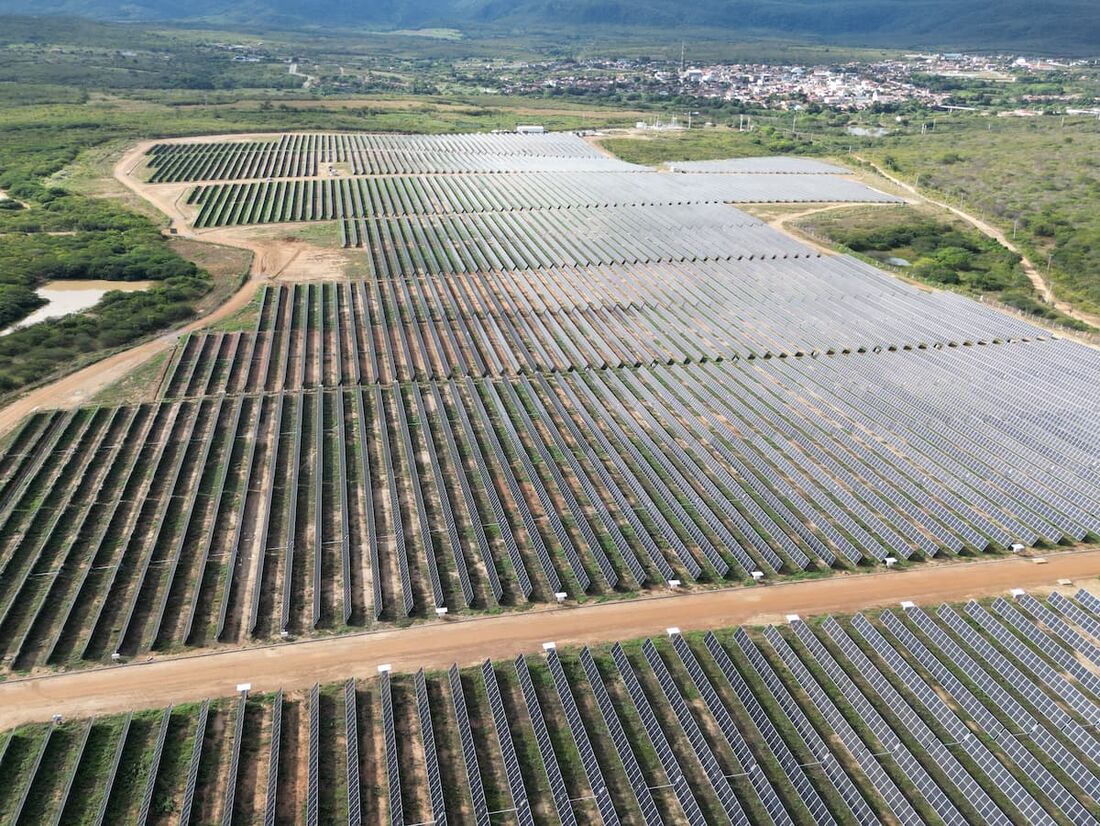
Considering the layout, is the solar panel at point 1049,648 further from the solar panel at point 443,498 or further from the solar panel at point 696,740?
the solar panel at point 443,498

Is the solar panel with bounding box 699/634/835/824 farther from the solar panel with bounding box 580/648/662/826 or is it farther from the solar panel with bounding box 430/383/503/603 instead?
the solar panel with bounding box 430/383/503/603

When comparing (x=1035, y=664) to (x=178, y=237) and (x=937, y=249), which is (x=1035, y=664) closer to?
(x=937, y=249)

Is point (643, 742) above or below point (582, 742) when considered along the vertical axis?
below

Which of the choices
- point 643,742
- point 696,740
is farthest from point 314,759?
point 696,740

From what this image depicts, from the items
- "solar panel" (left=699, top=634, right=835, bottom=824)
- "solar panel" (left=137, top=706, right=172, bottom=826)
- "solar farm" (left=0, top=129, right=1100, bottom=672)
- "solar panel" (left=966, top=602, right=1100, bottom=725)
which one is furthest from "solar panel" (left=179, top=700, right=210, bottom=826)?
"solar panel" (left=966, top=602, right=1100, bottom=725)

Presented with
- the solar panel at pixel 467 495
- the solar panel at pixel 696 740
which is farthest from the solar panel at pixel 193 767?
the solar panel at pixel 696 740

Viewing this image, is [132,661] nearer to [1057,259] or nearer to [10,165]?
[1057,259]
